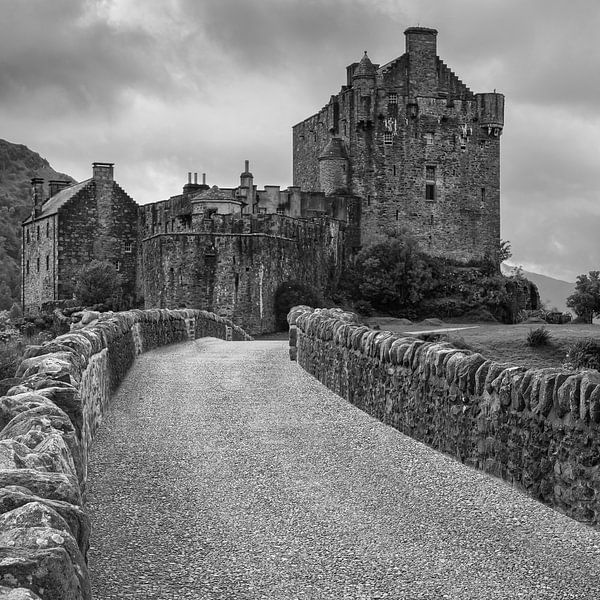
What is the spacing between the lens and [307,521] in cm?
820

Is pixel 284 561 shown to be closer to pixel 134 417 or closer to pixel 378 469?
pixel 378 469

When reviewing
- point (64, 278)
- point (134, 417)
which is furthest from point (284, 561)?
point (64, 278)

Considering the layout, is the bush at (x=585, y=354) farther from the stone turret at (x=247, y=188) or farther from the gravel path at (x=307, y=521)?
the stone turret at (x=247, y=188)

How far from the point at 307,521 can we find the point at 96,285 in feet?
168

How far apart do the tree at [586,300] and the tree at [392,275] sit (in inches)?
322

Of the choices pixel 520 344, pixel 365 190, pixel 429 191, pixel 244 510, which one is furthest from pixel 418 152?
pixel 244 510

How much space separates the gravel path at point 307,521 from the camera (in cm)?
675

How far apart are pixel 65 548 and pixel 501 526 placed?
437 cm

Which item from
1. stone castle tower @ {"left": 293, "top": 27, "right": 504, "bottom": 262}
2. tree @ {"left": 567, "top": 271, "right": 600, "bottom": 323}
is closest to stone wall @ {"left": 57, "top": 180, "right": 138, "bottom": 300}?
stone castle tower @ {"left": 293, "top": 27, "right": 504, "bottom": 262}

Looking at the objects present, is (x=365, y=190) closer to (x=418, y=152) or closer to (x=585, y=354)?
(x=418, y=152)

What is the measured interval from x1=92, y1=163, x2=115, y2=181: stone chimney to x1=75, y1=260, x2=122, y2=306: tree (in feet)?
24.0

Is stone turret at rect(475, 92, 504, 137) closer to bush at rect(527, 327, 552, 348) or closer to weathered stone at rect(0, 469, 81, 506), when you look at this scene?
bush at rect(527, 327, 552, 348)

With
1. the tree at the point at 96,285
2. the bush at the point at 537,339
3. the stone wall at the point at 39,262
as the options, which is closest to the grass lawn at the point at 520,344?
the bush at the point at 537,339

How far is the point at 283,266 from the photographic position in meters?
52.8
